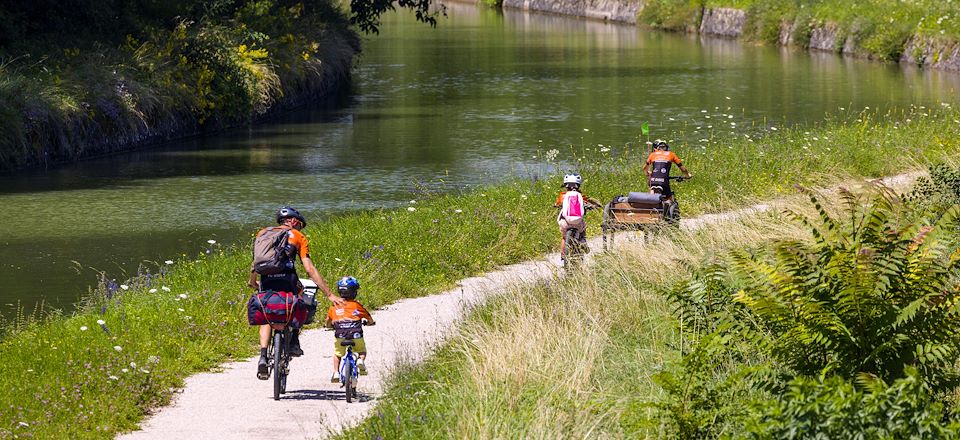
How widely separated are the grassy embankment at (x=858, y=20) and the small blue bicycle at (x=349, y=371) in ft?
141

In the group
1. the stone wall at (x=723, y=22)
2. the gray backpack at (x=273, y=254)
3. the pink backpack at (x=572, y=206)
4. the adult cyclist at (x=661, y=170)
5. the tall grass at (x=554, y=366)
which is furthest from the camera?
the stone wall at (x=723, y=22)

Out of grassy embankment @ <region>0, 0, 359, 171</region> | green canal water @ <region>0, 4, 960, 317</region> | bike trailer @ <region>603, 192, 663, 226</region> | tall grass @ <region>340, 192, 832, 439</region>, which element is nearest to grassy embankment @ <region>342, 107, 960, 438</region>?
tall grass @ <region>340, 192, 832, 439</region>

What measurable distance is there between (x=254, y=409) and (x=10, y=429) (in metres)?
1.69

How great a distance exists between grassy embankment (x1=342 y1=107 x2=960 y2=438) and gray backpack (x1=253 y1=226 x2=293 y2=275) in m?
1.20

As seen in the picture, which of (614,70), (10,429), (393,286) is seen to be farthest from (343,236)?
(614,70)

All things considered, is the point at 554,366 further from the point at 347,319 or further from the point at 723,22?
the point at 723,22

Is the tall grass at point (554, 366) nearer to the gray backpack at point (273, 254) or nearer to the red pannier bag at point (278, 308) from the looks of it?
the red pannier bag at point (278, 308)

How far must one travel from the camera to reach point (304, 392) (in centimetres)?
1114

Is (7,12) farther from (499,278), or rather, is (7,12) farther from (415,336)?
(415,336)

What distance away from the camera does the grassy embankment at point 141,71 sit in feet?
93.2

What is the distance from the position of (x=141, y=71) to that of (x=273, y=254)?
22.5m

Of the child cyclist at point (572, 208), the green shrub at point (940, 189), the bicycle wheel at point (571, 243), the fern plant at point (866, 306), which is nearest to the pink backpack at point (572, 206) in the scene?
the child cyclist at point (572, 208)

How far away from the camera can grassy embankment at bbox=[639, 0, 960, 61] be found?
51656 millimetres

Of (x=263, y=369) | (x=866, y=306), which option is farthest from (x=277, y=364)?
(x=866, y=306)
